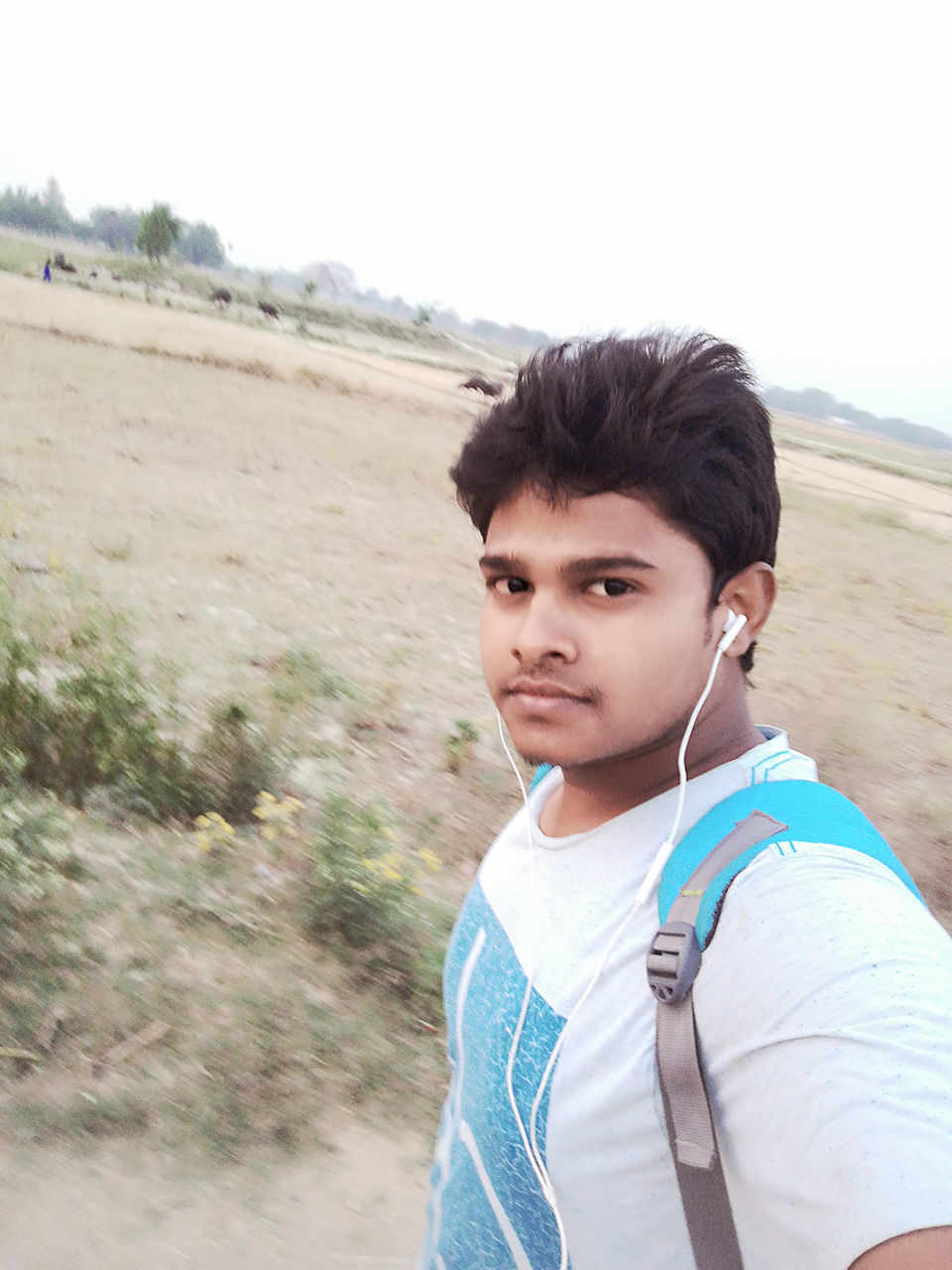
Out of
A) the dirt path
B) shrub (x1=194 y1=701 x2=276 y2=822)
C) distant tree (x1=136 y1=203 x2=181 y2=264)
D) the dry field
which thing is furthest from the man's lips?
distant tree (x1=136 y1=203 x2=181 y2=264)

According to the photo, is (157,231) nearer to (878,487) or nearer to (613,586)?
(878,487)

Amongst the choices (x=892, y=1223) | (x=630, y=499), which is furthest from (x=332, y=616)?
(x=892, y=1223)

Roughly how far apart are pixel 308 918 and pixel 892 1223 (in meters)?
2.72

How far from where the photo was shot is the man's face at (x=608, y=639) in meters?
1.00

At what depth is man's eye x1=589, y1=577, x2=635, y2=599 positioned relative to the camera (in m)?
1.02

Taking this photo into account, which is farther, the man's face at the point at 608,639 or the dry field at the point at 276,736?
the dry field at the point at 276,736

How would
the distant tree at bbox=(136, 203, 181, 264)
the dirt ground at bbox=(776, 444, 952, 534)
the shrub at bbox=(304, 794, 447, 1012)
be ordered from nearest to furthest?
1. the shrub at bbox=(304, 794, 447, 1012)
2. the dirt ground at bbox=(776, 444, 952, 534)
3. the distant tree at bbox=(136, 203, 181, 264)

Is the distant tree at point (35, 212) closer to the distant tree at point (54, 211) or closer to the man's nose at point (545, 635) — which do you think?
the distant tree at point (54, 211)

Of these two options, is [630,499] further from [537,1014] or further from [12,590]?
[12,590]

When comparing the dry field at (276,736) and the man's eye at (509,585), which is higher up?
the man's eye at (509,585)

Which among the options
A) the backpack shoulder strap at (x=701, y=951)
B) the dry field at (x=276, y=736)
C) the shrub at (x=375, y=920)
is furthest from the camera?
the shrub at (x=375, y=920)

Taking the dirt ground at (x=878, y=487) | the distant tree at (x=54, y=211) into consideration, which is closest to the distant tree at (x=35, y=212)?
the distant tree at (x=54, y=211)

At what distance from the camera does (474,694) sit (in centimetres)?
568

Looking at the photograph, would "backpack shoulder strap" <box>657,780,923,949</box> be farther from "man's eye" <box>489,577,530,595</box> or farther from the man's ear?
"man's eye" <box>489,577,530,595</box>
